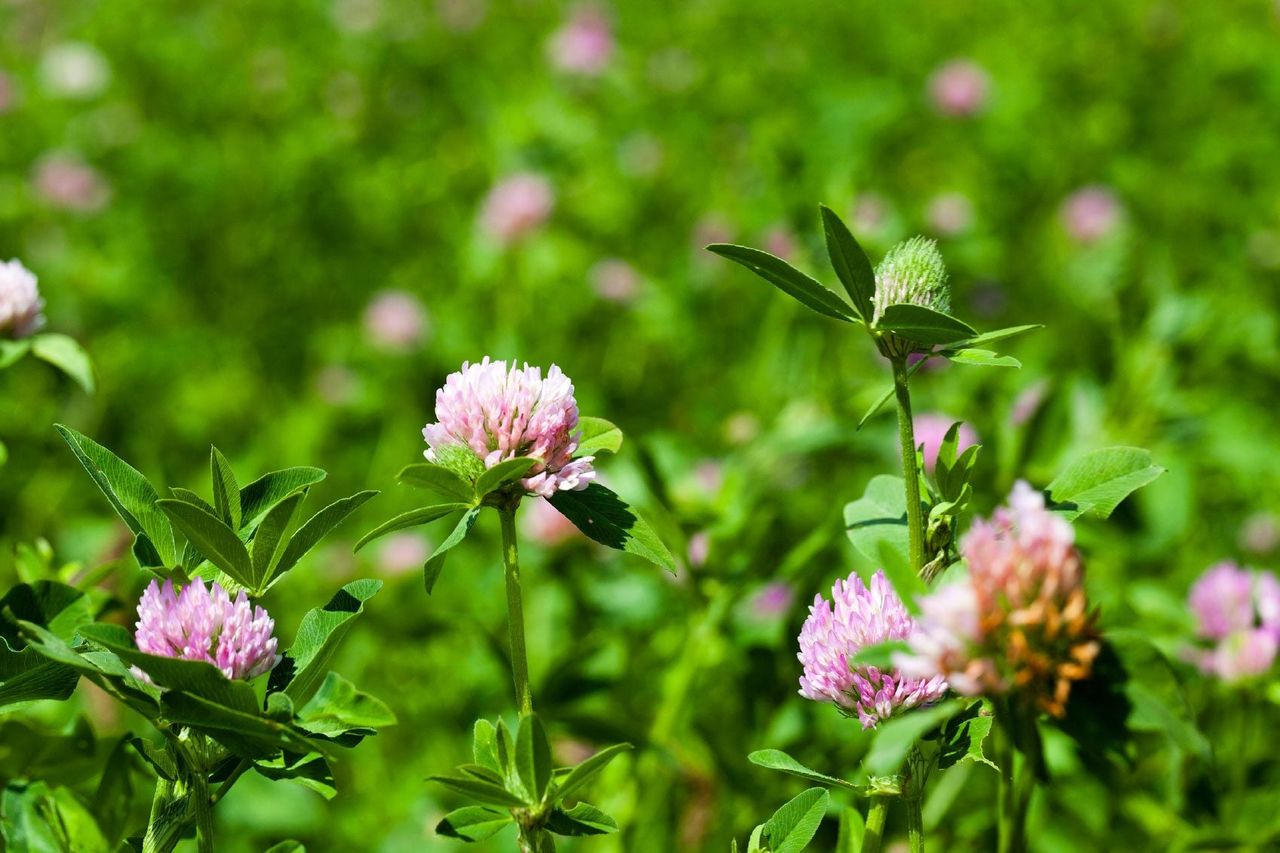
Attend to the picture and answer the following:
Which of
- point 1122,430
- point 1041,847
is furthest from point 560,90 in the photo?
point 1041,847

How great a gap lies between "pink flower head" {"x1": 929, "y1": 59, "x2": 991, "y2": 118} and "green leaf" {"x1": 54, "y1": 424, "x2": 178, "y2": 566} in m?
3.05

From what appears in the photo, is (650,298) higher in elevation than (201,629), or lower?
lower

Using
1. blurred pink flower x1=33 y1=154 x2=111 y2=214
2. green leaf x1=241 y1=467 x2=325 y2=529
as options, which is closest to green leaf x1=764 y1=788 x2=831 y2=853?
green leaf x1=241 y1=467 x2=325 y2=529

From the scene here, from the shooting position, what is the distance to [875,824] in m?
0.71

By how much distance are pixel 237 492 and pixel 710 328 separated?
1.87m

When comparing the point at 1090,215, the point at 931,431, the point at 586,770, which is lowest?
the point at 1090,215

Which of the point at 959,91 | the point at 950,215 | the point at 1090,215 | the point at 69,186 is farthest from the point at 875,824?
the point at 959,91

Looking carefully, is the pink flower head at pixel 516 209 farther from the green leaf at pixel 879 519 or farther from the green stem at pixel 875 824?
the green stem at pixel 875 824

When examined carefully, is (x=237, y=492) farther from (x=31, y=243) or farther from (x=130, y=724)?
(x=31, y=243)

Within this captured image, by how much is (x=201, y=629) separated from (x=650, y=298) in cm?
196

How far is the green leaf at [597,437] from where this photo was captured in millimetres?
796

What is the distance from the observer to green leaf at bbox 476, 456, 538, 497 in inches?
26.4

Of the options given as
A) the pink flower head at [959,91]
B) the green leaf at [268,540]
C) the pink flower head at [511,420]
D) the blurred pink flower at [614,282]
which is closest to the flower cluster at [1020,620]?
the pink flower head at [511,420]

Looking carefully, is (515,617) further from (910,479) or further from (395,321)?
(395,321)
